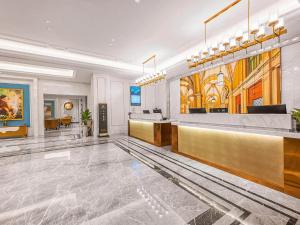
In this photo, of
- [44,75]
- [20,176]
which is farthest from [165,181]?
[44,75]

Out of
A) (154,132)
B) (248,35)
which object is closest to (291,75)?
(248,35)

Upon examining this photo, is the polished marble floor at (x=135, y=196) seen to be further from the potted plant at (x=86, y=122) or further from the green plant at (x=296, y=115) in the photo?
the potted plant at (x=86, y=122)

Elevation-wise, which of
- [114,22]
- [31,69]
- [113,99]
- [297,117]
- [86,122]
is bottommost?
[86,122]

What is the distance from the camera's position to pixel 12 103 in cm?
822

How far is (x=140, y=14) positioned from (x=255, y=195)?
14.5ft

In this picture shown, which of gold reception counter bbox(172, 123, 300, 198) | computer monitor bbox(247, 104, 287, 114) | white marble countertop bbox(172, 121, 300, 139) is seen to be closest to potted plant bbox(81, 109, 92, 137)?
gold reception counter bbox(172, 123, 300, 198)

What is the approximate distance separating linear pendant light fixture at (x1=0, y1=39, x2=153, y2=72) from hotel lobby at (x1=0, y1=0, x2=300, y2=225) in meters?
0.04

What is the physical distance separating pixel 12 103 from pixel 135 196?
31.3 ft

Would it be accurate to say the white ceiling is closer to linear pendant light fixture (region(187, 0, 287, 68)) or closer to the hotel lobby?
the hotel lobby

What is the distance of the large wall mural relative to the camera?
4500 mm

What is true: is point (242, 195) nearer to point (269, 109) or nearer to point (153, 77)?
point (269, 109)

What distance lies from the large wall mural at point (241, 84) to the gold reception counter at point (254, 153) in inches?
101

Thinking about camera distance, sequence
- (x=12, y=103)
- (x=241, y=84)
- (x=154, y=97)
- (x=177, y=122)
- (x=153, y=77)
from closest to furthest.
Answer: (x=177, y=122)
(x=241, y=84)
(x=153, y=77)
(x=12, y=103)
(x=154, y=97)

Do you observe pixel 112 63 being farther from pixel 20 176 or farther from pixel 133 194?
pixel 133 194
